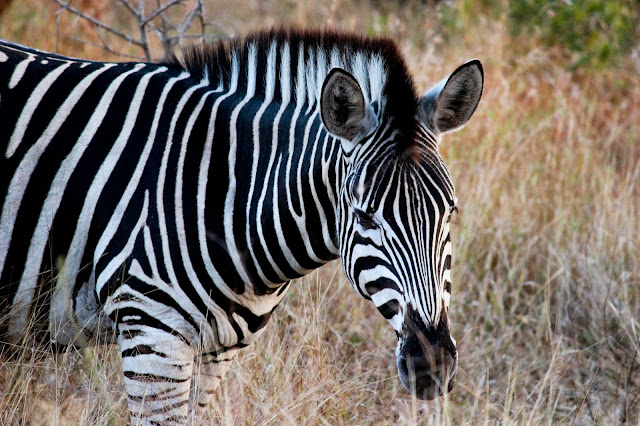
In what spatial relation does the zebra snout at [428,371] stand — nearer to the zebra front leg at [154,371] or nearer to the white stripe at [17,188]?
the zebra front leg at [154,371]

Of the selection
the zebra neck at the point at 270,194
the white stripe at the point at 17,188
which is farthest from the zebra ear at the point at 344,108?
the white stripe at the point at 17,188

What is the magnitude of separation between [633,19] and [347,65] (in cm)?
623

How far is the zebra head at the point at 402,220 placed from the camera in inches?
107

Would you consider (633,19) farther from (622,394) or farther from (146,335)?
(146,335)

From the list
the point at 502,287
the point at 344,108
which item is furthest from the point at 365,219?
the point at 502,287

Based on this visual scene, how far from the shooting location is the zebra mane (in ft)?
9.90

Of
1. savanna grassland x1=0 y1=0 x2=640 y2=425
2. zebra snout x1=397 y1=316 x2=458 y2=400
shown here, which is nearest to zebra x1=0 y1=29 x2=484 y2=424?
zebra snout x1=397 y1=316 x2=458 y2=400

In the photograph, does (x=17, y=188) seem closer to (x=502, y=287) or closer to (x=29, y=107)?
(x=29, y=107)

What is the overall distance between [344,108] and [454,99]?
49cm

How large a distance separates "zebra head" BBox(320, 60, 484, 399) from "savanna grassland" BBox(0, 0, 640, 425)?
1.25ft

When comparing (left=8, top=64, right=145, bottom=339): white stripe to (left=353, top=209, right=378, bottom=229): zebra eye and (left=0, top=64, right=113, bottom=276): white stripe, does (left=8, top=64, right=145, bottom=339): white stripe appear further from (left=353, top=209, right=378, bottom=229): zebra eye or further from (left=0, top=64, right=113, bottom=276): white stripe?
(left=353, top=209, right=378, bottom=229): zebra eye

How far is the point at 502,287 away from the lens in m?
5.46

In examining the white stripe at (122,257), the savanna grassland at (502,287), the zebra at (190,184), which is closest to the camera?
the zebra at (190,184)

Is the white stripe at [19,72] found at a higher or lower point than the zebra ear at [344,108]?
higher
